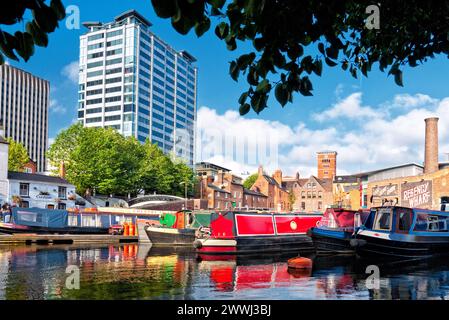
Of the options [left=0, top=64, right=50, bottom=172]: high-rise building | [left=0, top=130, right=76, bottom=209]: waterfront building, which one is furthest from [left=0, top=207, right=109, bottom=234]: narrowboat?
[left=0, top=64, right=50, bottom=172]: high-rise building

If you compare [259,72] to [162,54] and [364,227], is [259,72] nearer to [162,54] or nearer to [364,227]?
[364,227]

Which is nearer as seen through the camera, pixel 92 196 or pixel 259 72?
pixel 259 72

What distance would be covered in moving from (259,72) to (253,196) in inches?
3778

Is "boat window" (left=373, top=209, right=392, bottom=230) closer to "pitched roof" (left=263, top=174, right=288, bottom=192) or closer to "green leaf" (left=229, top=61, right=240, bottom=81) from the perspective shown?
"green leaf" (left=229, top=61, right=240, bottom=81)

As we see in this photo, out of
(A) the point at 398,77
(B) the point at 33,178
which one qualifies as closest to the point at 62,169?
(B) the point at 33,178

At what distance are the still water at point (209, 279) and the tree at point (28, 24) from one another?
1093 cm

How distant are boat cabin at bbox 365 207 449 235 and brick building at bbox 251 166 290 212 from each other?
76.7 metres

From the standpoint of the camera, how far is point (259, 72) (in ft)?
17.9

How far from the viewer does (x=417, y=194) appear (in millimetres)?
55188

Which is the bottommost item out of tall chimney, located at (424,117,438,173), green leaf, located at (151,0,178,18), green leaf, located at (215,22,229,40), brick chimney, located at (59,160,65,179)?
brick chimney, located at (59,160,65,179)

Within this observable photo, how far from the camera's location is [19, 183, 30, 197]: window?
5397 cm

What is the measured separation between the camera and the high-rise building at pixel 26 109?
430ft
